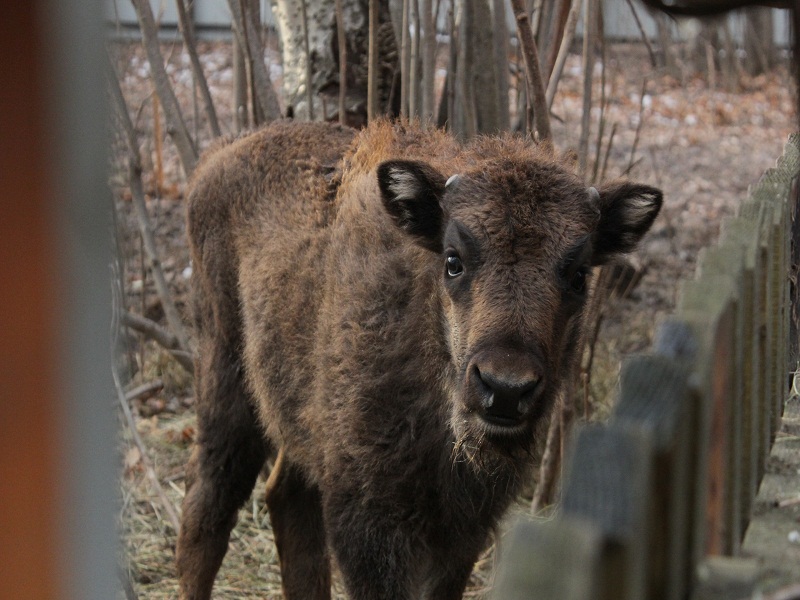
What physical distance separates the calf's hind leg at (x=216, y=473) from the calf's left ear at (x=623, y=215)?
2.20 metres

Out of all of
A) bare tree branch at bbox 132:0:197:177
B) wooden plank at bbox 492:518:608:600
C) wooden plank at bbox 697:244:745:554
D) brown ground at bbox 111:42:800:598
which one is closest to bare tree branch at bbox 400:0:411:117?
brown ground at bbox 111:42:800:598

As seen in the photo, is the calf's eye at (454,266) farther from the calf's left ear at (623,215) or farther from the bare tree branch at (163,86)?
the bare tree branch at (163,86)

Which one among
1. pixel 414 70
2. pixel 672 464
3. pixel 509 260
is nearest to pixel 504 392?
pixel 509 260

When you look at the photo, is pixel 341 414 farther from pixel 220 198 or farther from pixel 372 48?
pixel 372 48

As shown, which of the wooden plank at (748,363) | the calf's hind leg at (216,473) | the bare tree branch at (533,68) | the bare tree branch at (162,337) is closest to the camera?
the wooden plank at (748,363)

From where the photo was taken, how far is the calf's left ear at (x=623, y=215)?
4695 millimetres

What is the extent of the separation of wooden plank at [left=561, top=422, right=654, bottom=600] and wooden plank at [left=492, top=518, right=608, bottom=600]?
0.12 feet

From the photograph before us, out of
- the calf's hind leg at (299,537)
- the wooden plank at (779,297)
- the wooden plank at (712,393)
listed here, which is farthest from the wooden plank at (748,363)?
the calf's hind leg at (299,537)

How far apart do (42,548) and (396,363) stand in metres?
2.55

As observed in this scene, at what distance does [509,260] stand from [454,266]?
29 cm

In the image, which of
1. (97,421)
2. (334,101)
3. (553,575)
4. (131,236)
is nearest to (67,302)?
(97,421)

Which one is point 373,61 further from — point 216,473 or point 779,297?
point 779,297

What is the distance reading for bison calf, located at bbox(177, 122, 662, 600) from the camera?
4.20 meters

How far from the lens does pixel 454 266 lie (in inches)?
173
